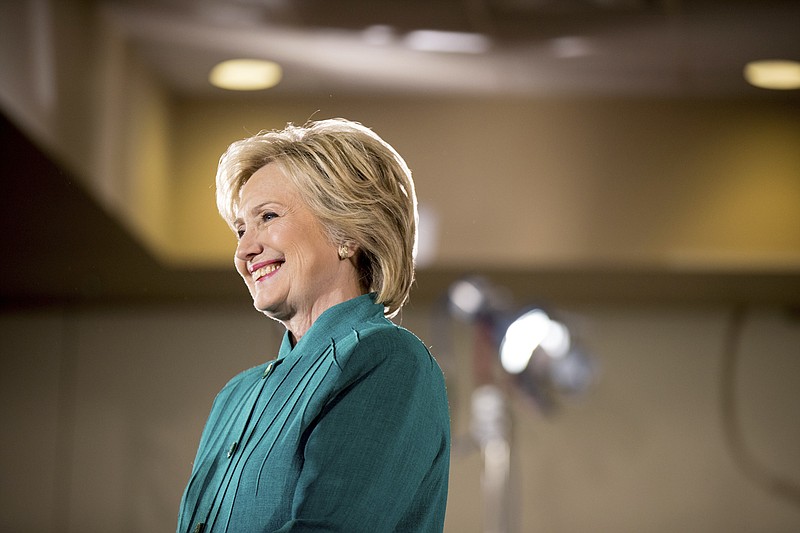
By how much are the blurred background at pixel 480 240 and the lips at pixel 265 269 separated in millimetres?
1065

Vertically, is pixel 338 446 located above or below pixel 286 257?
below

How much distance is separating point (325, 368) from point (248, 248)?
14 centimetres

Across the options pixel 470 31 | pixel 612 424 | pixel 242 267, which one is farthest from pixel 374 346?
pixel 612 424

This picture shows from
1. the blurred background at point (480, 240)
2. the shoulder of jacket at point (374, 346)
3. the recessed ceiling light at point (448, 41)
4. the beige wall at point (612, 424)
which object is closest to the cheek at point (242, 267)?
the shoulder of jacket at point (374, 346)

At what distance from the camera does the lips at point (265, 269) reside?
103 cm

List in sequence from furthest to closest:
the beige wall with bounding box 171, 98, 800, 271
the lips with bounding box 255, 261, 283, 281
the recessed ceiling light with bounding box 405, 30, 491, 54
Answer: the beige wall with bounding box 171, 98, 800, 271 → the recessed ceiling light with bounding box 405, 30, 491, 54 → the lips with bounding box 255, 261, 283, 281

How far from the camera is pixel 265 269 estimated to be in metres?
1.04

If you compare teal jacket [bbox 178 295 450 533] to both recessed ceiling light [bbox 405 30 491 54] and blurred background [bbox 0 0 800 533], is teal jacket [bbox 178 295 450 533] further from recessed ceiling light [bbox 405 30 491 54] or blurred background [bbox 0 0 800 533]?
recessed ceiling light [bbox 405 30 491 54]

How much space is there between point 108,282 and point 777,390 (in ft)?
6.99

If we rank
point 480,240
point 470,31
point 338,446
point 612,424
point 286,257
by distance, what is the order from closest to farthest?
point 338,446, point 286,257, point 470,31, point 480,240, point 612,424

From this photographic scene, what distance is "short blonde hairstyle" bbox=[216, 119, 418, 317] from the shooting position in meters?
1.04

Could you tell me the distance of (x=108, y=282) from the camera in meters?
3.49

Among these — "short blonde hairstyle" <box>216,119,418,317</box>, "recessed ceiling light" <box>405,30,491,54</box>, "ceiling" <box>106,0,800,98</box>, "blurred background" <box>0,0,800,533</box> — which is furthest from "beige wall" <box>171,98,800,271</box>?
"short blonde hairstyle" <box>216,119,418,317</box>

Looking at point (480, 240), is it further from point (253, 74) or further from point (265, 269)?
point (265, 269)
